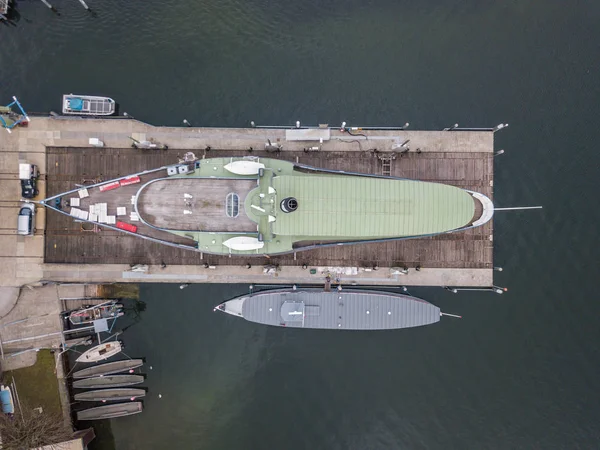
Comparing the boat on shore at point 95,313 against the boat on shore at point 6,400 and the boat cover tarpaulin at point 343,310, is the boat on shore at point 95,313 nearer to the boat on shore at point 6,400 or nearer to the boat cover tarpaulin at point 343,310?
the boat on shore at point 6,400

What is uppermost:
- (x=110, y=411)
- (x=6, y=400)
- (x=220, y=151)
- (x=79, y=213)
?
(x=220, y=151)

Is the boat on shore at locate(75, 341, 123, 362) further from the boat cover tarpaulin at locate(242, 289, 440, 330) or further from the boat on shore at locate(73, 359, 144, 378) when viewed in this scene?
the boat cover tarpaulin at locate(242, 289, 440, 330)

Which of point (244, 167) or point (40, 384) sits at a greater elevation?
point (244, 167)

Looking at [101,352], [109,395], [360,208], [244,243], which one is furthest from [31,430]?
[360,208]

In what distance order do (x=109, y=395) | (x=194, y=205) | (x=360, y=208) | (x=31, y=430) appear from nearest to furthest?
(x=360, y=208)
(x=194, y=205)
(x=31, y=430)
(x=109, y=395)

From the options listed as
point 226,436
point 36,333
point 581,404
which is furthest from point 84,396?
point 581,404

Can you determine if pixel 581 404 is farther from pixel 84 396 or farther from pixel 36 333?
pixel 36 333

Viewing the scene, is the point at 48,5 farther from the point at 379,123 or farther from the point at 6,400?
the point at 6,400
